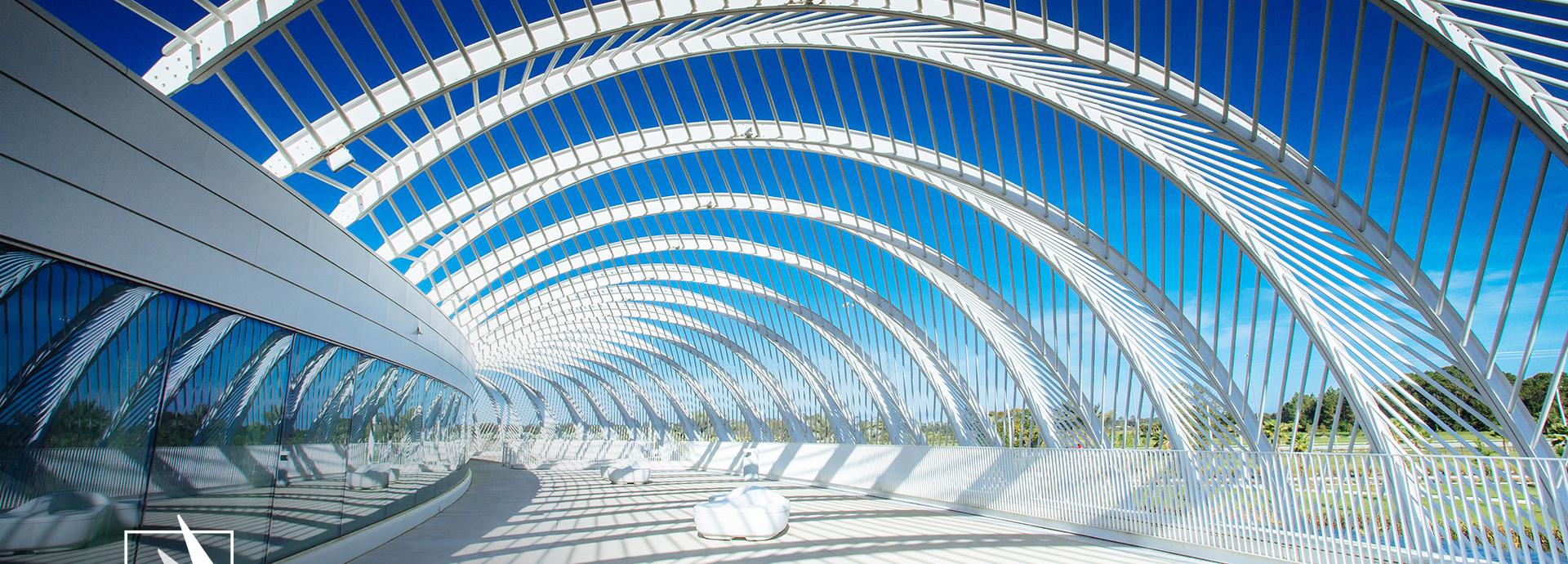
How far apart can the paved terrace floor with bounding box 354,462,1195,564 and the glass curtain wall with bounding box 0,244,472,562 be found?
7.75 feet

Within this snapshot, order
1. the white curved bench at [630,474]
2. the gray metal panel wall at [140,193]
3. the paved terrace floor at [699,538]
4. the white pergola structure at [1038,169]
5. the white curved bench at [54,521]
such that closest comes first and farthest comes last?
the gray metal panel wall at [140,193], the white curved bench at [54,521], the white pergola structure at [1038,169], the paved terrace floor at [699,538], the white curved bench at [630,474]

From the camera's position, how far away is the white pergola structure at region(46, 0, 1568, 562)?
11062 millimetres

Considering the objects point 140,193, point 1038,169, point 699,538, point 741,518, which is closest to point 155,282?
point 140,193

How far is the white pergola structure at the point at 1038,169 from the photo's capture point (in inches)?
436

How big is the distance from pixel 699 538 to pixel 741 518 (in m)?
0.97

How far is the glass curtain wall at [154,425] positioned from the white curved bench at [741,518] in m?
5.44

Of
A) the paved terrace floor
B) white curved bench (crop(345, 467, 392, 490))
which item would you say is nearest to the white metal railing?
the paved terrace floor

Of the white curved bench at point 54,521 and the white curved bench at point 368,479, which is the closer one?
the white curved bench at point 54,521

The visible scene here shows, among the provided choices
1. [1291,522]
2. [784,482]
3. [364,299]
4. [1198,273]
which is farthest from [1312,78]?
[784,482]

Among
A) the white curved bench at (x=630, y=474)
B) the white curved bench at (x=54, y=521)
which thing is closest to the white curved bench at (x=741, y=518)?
the white curved bench at (x=54, y=521)

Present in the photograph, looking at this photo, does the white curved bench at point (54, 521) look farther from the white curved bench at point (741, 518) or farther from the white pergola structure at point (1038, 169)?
the white curved bench at point (741, 518)

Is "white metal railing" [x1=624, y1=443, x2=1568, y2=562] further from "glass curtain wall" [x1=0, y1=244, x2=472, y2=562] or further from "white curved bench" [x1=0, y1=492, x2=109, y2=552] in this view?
"white curved bench" [x1=0, y1=492, x2=109, y2=552]

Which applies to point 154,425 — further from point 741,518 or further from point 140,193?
point 741,518

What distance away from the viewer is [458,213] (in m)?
18.0
